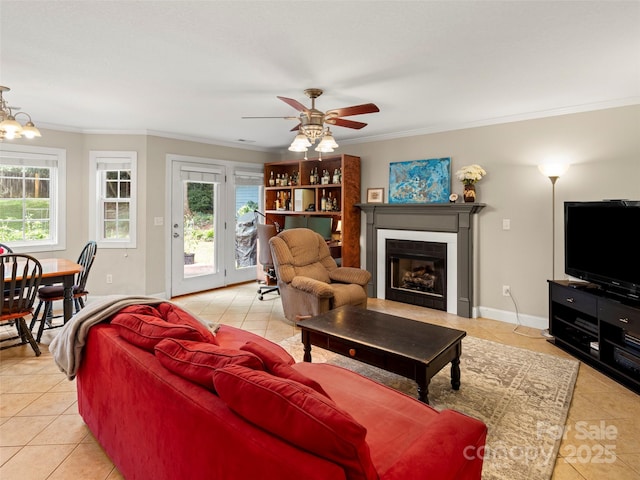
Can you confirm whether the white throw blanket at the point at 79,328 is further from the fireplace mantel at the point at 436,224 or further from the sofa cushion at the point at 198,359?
the fireplace mantel at the point at 436,224

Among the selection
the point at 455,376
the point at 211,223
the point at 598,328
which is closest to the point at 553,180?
the point at 598,328

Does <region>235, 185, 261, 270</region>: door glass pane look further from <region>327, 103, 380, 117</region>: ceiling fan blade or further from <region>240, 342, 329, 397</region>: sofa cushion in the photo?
<region>240, 342, 329, 397</region>: sofa cushion

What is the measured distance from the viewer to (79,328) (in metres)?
1.85

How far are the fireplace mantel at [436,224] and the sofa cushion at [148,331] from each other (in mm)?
3690

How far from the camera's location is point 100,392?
182 centimetres

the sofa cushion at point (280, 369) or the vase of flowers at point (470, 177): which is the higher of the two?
the vase of flowers at point (470, 177)

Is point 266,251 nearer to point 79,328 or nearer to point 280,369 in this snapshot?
point 79,328

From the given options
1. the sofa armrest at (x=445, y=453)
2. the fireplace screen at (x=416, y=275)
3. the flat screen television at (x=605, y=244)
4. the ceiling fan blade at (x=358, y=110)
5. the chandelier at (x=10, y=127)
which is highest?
the ceiling fan blade at (x=358, y=110)

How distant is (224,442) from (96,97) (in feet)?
11.8

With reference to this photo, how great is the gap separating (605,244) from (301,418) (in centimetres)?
329

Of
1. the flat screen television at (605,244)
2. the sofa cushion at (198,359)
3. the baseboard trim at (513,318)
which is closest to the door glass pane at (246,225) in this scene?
the baseboard trim at (513,318)

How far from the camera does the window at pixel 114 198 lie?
4.91 m

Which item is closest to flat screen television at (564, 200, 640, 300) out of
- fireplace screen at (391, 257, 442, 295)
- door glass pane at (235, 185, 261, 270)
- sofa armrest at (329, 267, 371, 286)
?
fireplace screen at (391, 257, 442, 295)

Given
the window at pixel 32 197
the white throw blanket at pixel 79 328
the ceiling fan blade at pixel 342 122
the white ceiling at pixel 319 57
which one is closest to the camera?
the white throw blanket at pixel 79 328
